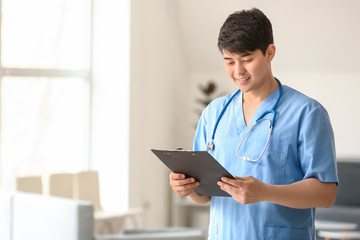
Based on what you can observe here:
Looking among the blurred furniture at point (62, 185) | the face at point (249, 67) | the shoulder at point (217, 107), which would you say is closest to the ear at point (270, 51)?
the face at point (249, 67)

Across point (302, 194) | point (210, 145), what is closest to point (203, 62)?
point (210, 145)

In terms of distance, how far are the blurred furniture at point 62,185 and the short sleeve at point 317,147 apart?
11.1 feet

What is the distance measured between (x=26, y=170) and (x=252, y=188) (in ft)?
12.4

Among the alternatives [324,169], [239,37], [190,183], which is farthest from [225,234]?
[239,37]

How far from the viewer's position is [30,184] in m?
4.61

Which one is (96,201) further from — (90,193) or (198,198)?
(198,198)

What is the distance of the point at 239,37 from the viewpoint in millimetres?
1588

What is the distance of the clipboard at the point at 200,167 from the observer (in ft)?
5.09

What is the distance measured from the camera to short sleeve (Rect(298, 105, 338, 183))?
159 cm

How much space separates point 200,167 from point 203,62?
4.74 metres

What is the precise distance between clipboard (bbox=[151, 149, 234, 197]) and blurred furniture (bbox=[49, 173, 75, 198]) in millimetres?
3187

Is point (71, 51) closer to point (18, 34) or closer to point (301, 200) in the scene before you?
point (18, 34)

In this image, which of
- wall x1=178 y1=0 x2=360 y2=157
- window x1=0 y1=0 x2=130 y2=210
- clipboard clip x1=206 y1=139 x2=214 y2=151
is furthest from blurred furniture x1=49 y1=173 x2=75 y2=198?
clipboard clip x1=206 y1=139 x2=214 y2=151

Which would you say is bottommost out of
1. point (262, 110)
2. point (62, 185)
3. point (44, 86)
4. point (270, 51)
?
point (62, 185)
